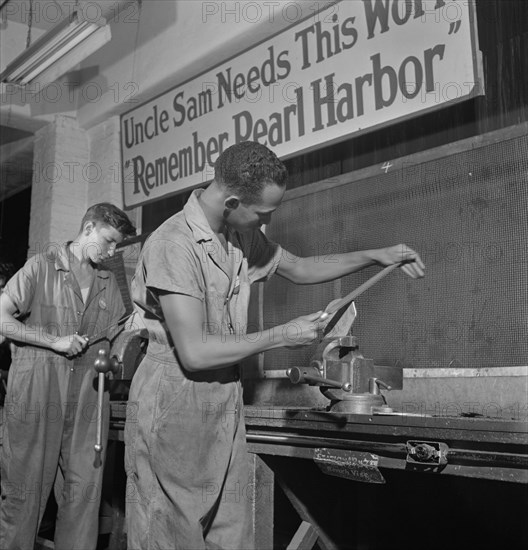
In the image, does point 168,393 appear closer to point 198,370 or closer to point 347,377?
point 198,370

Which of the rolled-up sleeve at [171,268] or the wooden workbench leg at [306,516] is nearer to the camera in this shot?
the rolled-up sleeve at [171,268]

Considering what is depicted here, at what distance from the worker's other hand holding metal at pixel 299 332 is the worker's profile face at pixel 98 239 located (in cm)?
146

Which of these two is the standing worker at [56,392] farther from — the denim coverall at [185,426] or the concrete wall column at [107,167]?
the concrete wall column at [107,167]

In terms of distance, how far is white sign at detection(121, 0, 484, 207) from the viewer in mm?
2924

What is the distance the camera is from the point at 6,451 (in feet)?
10.1

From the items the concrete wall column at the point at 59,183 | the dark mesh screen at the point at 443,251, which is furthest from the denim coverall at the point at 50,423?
the concrete wall column at the point at 59,183

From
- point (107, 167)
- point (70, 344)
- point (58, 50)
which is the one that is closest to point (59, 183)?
point (107, 167)

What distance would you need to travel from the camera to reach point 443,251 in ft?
9.37

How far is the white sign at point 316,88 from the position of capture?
2924mm

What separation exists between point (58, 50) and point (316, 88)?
5.95 ft

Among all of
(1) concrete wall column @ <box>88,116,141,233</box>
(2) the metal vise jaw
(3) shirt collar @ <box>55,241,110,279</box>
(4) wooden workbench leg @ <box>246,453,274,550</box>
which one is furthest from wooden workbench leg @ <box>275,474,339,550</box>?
(1) concrete wall column @ <box>88,116,141,233</box>

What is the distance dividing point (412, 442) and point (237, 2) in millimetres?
3160

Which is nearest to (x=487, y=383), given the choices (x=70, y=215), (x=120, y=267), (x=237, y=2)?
(x=120, y=267)

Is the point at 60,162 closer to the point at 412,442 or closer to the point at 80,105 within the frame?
the point at 80,105
